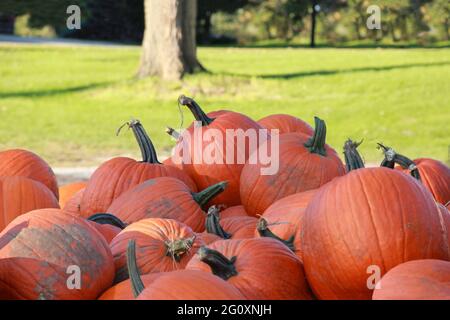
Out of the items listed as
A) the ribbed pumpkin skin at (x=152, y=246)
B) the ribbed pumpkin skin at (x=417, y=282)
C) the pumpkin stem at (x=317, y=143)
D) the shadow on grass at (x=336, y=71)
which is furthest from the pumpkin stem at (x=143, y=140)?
the shadow on grass at (x=336, y=71)

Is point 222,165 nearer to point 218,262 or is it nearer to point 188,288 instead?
point 218,262

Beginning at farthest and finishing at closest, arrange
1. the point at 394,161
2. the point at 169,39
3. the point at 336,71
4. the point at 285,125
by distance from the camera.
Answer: the point at 336,71
the point at 169,39
the point at 285,125
the point at 394,161

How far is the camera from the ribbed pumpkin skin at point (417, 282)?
5.13 ft

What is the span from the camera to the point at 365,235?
1784mm

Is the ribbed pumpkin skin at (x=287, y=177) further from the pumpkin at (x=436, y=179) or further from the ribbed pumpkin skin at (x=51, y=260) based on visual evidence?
the ribbed pumpkin skin at (x=51, y=260)

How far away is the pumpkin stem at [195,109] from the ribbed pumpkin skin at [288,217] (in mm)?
599

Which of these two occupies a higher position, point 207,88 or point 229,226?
point 229,226

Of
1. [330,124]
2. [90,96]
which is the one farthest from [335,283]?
[90,96]

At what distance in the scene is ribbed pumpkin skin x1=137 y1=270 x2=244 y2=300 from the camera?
153 cm

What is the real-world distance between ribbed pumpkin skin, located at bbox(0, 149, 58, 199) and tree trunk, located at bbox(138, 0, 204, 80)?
476 inches

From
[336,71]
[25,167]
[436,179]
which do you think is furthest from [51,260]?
[336,71]

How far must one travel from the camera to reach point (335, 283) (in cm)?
180

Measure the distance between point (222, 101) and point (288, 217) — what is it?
39.1 feet

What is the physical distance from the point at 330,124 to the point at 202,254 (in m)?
11.1
